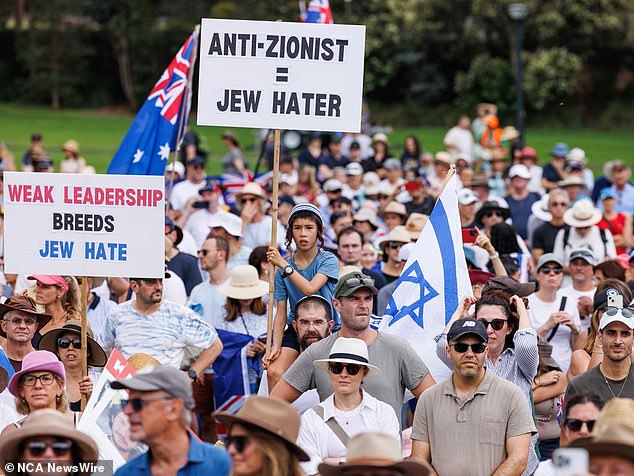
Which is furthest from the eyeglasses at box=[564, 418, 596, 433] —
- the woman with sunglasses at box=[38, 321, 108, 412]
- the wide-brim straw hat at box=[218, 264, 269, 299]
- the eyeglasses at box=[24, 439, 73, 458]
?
the wide-brim straw hat at box=[218, 264, 269, 299]

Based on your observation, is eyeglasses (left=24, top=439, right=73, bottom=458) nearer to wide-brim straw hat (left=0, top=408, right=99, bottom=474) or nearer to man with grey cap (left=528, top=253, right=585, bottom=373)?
wide-brim straw hat (left=0, top=408, right=99, bottom=474)

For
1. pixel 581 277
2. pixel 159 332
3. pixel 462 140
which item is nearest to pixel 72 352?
pixel 159 332

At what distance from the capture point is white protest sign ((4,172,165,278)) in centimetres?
933

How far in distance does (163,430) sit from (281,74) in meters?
3.92

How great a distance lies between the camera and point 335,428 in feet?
27.4

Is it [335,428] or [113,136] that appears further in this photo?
[113,136]

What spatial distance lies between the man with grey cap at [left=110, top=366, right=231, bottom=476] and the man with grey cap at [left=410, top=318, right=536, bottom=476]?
2.09m

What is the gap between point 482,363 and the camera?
335 inches

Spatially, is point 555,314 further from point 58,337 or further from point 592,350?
point 58,337

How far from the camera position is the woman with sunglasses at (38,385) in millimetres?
8812

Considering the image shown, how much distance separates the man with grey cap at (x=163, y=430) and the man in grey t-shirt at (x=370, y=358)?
2446mm

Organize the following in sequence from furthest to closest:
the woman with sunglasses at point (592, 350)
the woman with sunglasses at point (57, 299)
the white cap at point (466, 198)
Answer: the white cap at point (466, 198), the woman with sunglasses at point (57, 299), the woman with sunglasses at point (592, 350)

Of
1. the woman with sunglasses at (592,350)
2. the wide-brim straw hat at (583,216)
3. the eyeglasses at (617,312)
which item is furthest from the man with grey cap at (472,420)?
the wide-brim straw hat at (583,216)

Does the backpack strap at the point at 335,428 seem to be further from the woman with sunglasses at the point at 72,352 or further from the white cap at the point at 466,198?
the white cap at the point at 466,198
